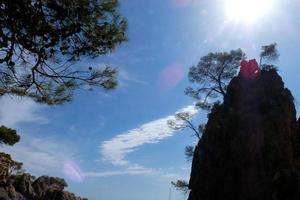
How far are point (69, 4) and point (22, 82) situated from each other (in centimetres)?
353

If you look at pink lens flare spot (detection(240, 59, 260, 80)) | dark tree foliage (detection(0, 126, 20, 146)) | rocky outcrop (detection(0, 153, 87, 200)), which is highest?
pink lens flare spot (detection(240, 59, 260, 80))

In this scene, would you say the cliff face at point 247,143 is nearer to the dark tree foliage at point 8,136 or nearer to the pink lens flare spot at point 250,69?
the pink lens flare spot at point 250,69

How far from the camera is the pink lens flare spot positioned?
135ft

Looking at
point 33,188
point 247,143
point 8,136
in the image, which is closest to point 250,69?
point 247,143

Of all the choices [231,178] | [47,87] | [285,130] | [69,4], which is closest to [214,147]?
[231,178]

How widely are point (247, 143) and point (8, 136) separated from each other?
1785 centimetres

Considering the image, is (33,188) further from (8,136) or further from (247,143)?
(247,143)

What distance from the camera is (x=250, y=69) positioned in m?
41.7

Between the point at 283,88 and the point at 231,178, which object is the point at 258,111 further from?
the point at 231,178

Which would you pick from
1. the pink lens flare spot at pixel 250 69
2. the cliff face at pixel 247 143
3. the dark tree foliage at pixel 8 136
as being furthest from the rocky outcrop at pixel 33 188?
the pink lens flare spot at pixel 250 69

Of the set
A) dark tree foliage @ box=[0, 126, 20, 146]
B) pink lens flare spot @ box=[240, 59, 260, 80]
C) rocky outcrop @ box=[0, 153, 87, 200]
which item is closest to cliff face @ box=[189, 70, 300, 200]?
pink lens flare spot @ box=[240, 59, 260, 80]

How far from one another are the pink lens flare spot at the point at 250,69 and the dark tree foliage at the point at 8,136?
1997cm

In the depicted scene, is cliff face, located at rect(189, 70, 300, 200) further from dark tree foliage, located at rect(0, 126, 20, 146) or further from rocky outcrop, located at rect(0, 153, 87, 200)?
rocky outcrop, located at rect(0, 153, 87, 200)

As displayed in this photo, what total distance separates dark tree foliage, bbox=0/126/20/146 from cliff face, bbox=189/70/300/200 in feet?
49.9
